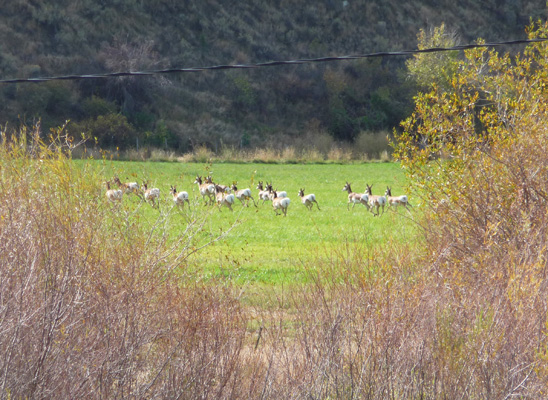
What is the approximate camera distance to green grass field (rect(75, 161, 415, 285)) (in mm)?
12852

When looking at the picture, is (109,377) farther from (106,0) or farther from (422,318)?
(106,0)

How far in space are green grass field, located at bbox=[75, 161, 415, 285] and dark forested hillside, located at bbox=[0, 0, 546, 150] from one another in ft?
39.5

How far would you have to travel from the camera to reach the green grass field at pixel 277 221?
12.9 meters

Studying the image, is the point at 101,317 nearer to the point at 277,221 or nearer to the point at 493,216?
the point at 493,216

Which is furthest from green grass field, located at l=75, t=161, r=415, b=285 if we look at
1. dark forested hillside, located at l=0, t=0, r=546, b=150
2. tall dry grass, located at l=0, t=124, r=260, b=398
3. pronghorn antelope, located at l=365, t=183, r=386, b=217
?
dark forested hillside, located at l=0, t=0, r=546, b=150

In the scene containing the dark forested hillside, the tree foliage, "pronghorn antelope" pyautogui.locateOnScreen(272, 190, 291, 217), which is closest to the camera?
the tree foliage

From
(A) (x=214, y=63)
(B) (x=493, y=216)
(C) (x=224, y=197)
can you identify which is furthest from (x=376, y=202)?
(A) (x=214, y=63)

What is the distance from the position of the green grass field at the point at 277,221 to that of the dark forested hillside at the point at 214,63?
12033 mm

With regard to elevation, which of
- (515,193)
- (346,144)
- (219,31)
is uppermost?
(219,31)

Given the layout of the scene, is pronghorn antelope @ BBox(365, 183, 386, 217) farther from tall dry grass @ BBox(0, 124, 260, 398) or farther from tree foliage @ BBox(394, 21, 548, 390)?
tall dry grass @ BBox(0, 124, 260, 398)

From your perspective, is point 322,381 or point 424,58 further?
point 424,58

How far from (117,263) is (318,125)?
52.8 metres

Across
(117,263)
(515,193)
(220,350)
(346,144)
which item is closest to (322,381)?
(220,350)

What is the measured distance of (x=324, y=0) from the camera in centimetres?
7150
